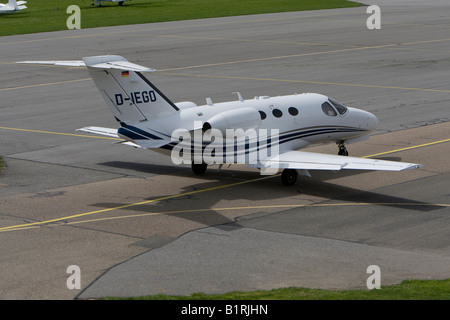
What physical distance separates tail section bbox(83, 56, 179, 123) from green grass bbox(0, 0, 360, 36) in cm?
5736

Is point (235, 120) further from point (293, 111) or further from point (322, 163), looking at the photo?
point (322, 163)

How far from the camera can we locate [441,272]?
766 inches

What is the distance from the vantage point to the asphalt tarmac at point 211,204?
64.8ft

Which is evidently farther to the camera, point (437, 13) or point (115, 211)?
point (437, 13)

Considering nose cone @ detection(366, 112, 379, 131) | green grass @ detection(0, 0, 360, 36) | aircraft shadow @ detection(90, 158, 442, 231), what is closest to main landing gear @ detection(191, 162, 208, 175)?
aircraft shadow @ detection(90, 158, 442, 231)

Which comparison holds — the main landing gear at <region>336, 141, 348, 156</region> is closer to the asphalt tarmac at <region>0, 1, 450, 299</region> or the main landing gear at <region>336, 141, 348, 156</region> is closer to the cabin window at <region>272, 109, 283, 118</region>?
the asphalt tarmac at <region>0, 1, 450, 299</region>

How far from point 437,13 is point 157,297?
83.2m

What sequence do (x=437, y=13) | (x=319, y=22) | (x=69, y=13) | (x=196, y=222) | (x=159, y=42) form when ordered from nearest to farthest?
1. (x=196, y=222)
2. (x=159, y=42)
3. (x=319, y=22)
4. (x=437, y=13)
5. (x=69, y=13)

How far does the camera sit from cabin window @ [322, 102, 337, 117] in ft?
102

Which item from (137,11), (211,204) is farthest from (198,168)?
(137,11)

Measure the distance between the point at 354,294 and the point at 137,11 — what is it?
85991mm

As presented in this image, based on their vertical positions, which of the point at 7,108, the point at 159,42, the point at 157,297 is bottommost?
the point at 157,297
